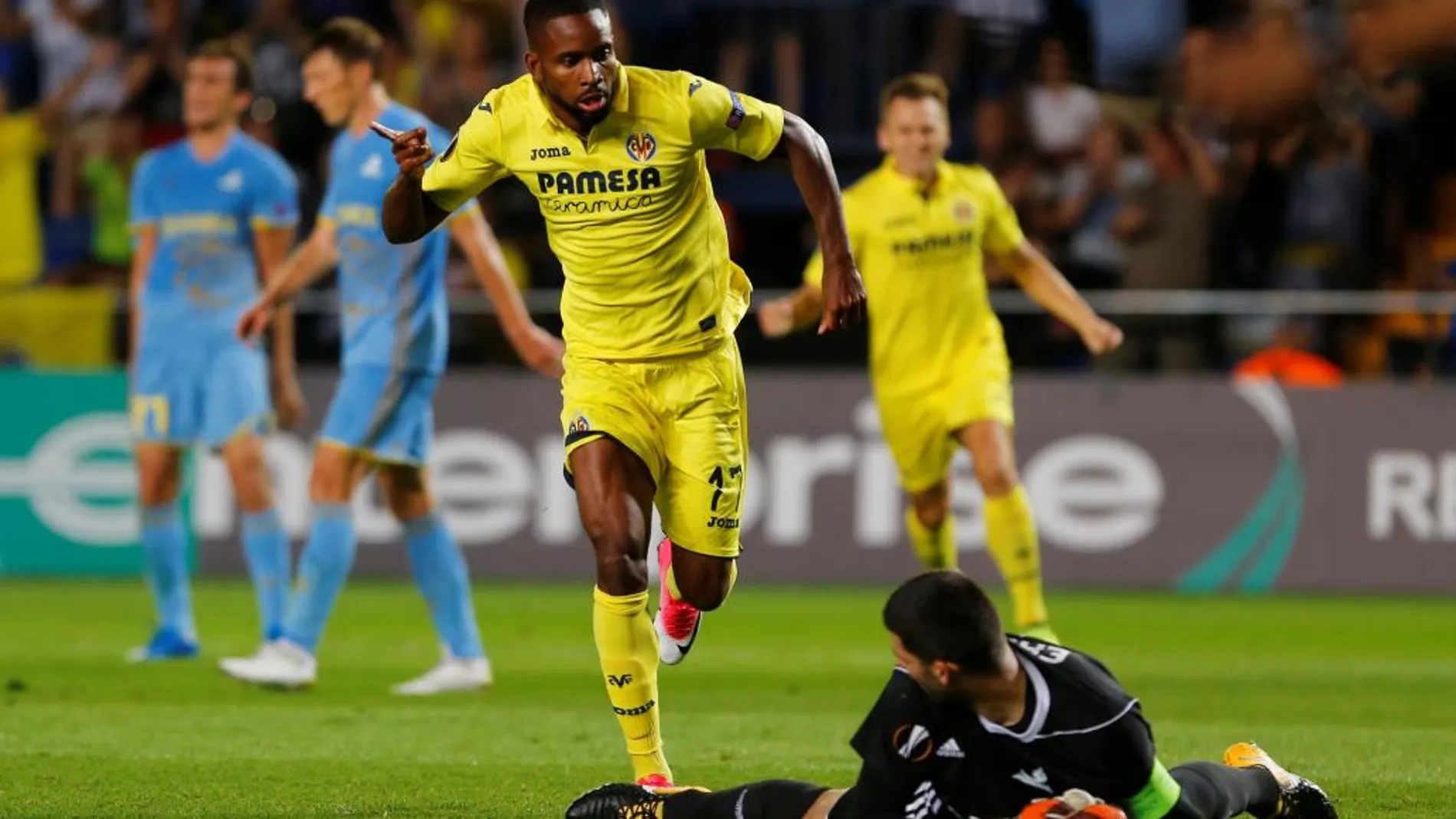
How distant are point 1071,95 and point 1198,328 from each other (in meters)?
2.59

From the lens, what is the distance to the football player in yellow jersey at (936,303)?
10625 millimetres

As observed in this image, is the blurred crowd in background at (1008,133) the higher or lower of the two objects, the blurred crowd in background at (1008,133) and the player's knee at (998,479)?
the higher

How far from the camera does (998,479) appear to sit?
10523mm

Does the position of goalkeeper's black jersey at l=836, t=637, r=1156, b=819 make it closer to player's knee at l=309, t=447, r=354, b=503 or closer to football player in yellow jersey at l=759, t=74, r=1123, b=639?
player's knee at l=309, t=447, r=354, b=503

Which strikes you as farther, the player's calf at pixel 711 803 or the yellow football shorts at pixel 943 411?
the yellow football shorts at pixel 943 411

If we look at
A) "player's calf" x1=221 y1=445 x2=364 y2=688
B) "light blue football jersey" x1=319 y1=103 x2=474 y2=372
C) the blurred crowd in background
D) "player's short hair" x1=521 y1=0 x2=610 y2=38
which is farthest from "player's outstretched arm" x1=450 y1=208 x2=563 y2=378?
the blurred crowd in background

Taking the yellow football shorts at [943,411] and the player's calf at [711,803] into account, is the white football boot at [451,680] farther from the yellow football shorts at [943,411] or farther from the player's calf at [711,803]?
the player's calf at [711,803]

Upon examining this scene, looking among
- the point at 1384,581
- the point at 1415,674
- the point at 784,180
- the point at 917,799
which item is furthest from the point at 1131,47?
the point at 917,799

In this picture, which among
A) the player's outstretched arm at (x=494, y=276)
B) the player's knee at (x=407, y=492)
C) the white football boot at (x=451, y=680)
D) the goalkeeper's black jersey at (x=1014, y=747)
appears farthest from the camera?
the player's knee at (x=407, y=492)

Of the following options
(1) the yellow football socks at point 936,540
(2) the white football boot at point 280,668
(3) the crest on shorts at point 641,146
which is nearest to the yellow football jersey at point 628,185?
(3) the crest on shorts at point 641,146

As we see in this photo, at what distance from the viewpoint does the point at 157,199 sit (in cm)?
1096

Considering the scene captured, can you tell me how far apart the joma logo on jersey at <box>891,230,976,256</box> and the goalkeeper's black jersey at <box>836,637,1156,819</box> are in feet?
18.1

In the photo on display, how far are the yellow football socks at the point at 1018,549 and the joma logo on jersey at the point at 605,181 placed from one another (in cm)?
424

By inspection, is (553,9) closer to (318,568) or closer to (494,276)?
(494,276)
